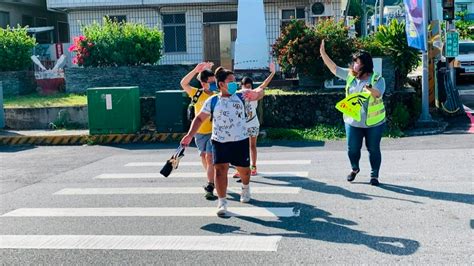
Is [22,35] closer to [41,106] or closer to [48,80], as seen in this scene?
[48,80]

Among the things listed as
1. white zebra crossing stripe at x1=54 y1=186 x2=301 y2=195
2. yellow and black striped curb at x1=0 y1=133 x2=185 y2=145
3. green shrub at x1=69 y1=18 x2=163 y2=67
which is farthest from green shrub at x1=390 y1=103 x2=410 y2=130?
green shrub at x1=69 y1=18 x2=163 y2=67

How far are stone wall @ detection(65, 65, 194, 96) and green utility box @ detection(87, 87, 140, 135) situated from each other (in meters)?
3.14

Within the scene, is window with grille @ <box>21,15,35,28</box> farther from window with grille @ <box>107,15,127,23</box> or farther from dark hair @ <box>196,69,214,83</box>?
dark hair @ <box>196,69,214,83</box>

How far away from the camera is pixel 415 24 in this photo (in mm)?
15344

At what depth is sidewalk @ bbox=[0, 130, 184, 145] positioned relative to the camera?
602 inches

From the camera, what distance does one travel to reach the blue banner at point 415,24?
1516 cm

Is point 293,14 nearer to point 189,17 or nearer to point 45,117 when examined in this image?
point 189,17

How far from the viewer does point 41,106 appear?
17.6 meters

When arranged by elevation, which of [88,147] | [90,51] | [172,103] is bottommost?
[88,147]

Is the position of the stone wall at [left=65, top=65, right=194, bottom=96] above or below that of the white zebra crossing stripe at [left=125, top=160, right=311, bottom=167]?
above

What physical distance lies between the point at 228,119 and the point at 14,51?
49.9 ft

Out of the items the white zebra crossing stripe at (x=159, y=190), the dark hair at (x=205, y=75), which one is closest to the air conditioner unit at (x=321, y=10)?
the white zebra crossing stripe at (x=159, y=190)

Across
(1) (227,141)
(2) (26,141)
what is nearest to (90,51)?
(2) (26,141)

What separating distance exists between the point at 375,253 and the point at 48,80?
16837 millimetres
